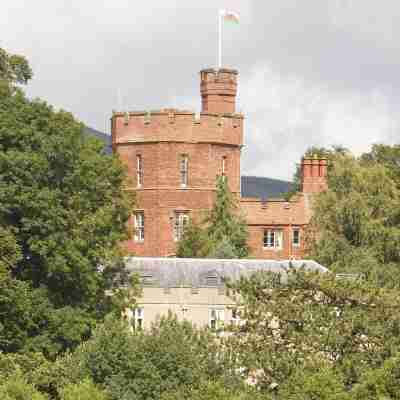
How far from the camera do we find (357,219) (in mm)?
76562

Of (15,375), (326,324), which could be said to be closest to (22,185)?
(15,375)

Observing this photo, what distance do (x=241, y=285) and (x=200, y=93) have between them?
3985cm

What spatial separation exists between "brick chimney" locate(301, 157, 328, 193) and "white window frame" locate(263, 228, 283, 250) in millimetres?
2523

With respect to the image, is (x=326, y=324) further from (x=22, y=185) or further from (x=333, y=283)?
(x=22, y=185)

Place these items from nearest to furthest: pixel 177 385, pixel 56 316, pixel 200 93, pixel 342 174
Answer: pixel 177 385, pixel 56 316, pixel 342 174, pixel 200 93

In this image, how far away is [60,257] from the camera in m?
50.7

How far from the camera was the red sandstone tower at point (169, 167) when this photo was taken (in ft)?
265

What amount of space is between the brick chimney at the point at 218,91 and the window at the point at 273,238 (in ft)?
18.4

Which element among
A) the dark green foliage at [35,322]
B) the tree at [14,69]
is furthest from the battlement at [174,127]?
the dark green foliage at [35,322]

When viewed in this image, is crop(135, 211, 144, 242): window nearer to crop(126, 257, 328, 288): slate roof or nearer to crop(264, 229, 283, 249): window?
crop(264, 229, 283, 249): window

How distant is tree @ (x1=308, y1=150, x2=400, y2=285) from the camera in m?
75.8

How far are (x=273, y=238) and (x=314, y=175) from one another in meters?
3.86

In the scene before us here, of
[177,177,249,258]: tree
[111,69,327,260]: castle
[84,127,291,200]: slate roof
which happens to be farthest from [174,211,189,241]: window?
[84,127,291,200]: slate roof

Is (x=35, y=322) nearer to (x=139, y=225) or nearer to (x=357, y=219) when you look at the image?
(x=357, y=219)
